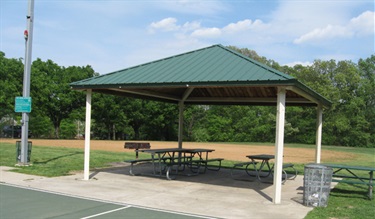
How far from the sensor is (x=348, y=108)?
53.8 meters

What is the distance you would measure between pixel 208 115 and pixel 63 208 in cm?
5154

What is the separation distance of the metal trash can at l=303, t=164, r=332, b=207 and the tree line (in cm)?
3718

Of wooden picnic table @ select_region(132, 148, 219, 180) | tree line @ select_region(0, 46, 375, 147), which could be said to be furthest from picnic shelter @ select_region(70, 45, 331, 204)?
tree line @ select_region(0, 46, 375, 147)

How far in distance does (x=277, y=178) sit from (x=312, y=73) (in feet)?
163

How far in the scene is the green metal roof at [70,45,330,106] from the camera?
28.4 ft

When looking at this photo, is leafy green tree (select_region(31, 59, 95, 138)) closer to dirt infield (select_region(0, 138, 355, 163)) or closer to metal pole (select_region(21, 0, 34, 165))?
dirt infield (select_region(0, 138, 355, 163))

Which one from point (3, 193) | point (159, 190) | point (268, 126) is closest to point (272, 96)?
point (159, 190)

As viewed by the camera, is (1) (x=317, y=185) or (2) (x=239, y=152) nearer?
(1) (x=317, y=185)

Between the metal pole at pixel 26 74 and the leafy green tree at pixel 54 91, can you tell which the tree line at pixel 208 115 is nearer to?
the leafy green tree at pixel 54 91

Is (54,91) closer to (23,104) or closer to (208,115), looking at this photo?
(208,115)

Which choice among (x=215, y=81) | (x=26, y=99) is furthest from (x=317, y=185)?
(x=26, y=99)

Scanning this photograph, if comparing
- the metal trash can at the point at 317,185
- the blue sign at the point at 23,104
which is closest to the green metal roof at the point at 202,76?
the metal trash can at the point at 317,185

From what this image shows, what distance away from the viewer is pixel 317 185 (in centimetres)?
800

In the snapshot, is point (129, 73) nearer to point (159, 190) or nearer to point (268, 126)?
point (159, 190)
